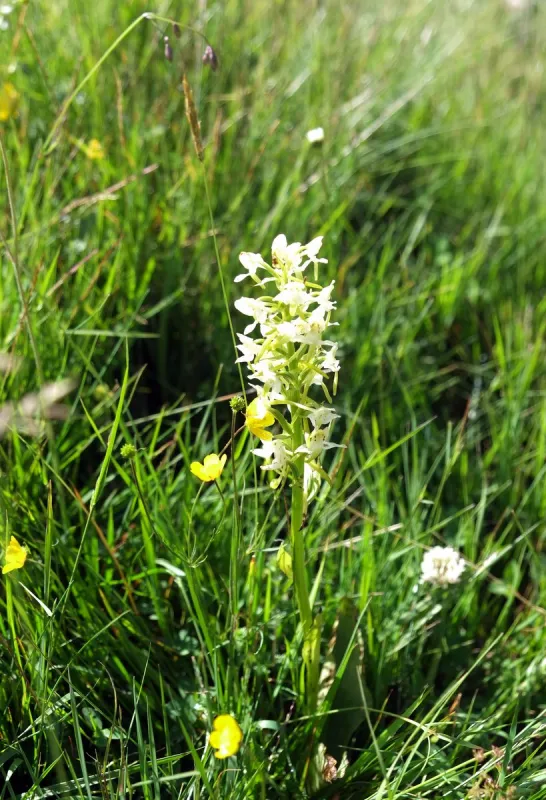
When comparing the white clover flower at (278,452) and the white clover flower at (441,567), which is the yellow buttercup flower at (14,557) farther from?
the white clover flower at (441,567)

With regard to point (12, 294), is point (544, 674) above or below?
below

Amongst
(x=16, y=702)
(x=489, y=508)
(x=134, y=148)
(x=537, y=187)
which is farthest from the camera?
(x=537, y=187)

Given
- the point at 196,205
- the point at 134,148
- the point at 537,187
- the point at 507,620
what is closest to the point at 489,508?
the point at 507,620

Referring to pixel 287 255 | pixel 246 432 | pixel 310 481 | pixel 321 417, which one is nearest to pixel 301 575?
pixel 310 481

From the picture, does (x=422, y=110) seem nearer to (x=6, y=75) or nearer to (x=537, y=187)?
(x=537, y=187)

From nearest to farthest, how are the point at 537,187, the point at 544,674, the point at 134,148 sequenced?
the point at 544,674
the point at 134,148
the point at 537,187

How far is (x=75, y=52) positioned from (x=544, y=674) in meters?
2.37

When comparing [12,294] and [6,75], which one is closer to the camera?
[12,294]

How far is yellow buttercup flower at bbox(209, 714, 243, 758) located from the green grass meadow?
75 mm

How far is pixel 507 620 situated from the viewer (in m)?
1.75

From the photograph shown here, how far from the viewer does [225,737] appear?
0.95 meters

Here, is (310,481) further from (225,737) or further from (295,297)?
(225,737)

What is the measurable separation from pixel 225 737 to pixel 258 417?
1.33 feet

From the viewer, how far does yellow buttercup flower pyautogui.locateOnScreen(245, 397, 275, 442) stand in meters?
1.10
